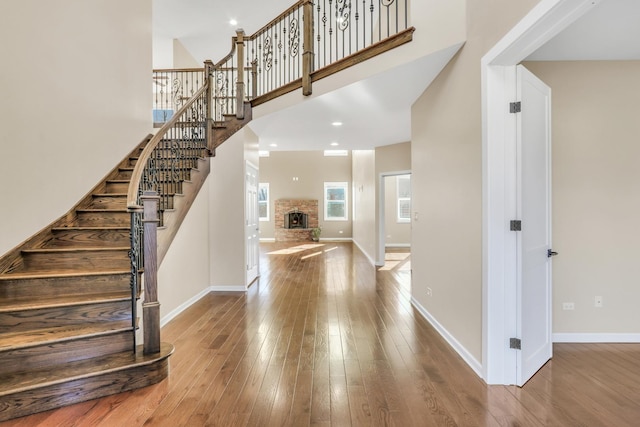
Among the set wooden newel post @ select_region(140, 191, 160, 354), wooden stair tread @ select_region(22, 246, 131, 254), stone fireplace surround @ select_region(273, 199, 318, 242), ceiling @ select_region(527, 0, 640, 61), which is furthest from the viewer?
stone fireplace surround @ select_region(273, 199, 318, 242)

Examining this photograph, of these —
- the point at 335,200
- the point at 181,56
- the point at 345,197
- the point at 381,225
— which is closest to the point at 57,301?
the point at 381,225

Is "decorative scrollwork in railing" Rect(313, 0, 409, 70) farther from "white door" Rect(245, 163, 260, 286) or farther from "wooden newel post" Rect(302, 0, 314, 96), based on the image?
"white door" Rect(245, 163, 260, 286)

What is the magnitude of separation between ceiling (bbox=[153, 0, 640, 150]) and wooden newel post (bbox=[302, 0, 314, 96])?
244 millimetres

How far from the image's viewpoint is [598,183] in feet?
9.75

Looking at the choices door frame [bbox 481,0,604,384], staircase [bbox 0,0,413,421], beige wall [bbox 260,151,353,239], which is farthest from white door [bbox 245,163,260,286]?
beige wall [bbox 260,151,353,239]

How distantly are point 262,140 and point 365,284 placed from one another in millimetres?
3481

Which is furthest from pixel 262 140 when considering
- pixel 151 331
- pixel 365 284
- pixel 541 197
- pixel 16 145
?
pixel 541 197

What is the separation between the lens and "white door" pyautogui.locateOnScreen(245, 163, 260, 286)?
530 cm

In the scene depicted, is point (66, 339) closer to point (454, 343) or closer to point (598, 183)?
point (454, 343)

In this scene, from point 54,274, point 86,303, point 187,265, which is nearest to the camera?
point 86,303

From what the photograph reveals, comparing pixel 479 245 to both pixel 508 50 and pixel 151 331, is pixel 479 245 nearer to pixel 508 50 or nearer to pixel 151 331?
pixel 508 50

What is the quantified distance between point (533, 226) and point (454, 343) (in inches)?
50.0

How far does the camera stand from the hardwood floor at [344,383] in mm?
1908

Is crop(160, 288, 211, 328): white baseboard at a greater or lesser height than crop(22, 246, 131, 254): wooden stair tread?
lesser
